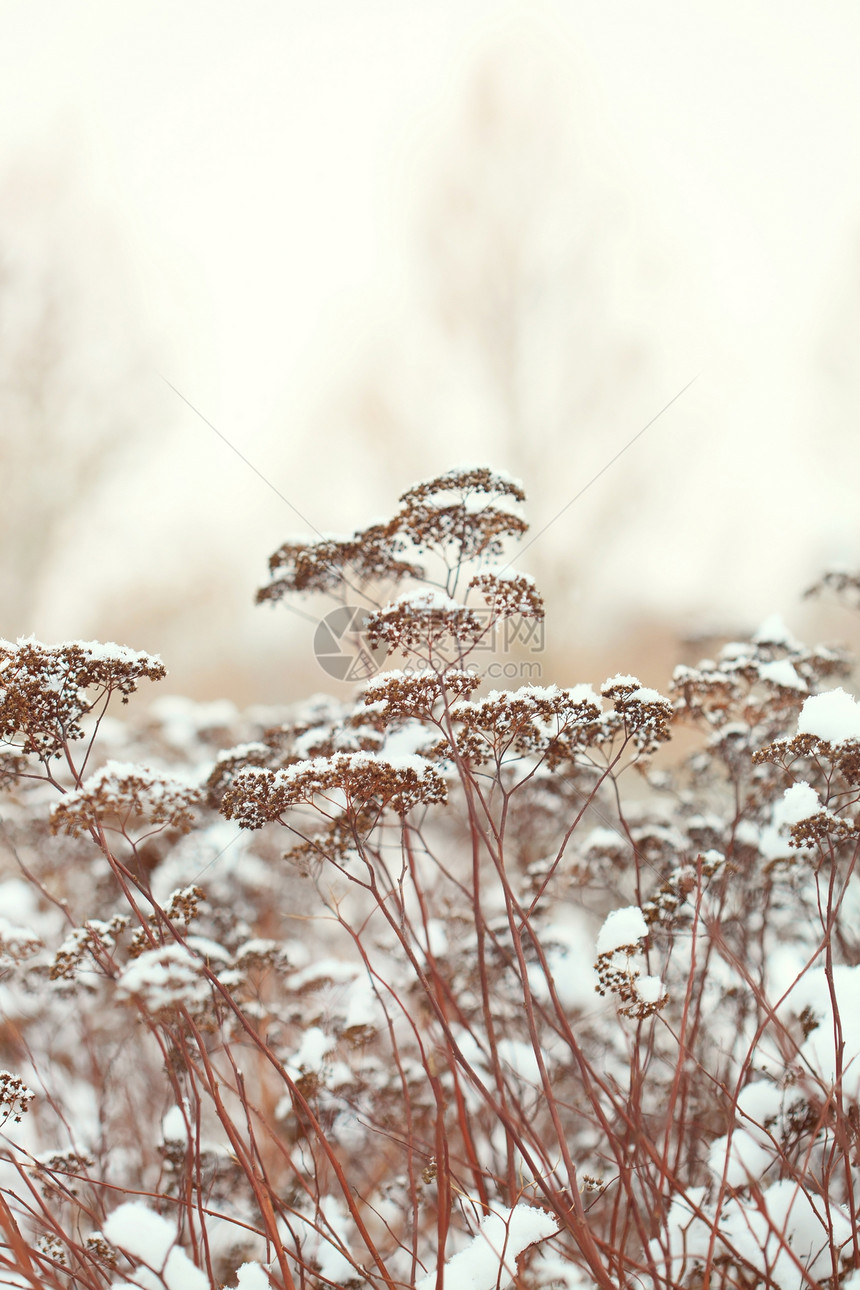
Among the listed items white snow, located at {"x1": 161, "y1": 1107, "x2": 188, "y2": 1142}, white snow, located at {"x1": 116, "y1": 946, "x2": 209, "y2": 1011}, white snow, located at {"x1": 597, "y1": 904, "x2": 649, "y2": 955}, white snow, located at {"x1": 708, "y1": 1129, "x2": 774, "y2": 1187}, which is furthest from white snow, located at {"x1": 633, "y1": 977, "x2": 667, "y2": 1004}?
white snow, located at {"x1": 161, "y1": 1107, "x2": 188, "y2": 1142}

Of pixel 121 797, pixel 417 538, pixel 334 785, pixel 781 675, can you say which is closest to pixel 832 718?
pixel 781 675

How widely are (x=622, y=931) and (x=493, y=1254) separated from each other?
1057 mm

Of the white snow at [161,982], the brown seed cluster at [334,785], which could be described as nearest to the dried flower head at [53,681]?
the brown seed cluster at [334,785]

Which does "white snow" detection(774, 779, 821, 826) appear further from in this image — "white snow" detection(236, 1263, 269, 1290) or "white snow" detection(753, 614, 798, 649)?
"white snow" detection(236, 1263, 269, 1290)

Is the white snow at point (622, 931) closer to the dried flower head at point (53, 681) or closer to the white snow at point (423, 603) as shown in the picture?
the white snow at point (423, 603)

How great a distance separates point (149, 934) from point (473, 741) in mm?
1241

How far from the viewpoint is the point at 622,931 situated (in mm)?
2570

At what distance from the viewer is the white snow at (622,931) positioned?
2506 millimetres

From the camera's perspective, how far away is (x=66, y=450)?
1128 centimetres

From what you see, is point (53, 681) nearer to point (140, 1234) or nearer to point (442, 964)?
point (140, 1234)

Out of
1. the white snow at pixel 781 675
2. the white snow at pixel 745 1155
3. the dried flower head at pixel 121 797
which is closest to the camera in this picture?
the dried flower head at pixel 121 797

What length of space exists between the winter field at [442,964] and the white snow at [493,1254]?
1 cm

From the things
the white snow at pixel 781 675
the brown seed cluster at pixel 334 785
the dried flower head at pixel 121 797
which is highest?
the white snow at pixel 781 675

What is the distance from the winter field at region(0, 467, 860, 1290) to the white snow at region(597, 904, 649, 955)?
12mm
